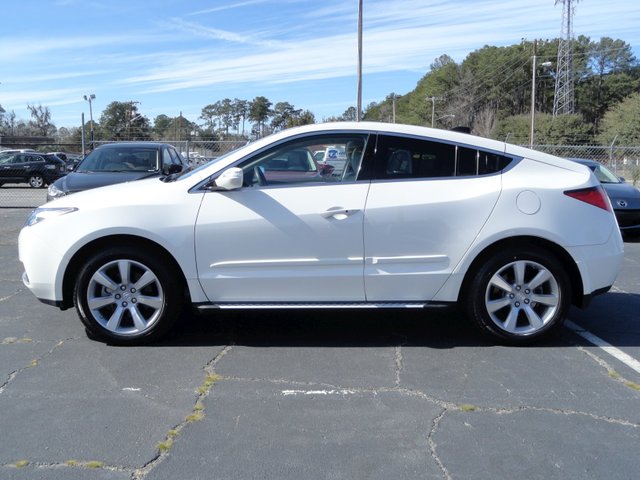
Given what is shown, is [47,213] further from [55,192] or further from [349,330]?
[55,192]

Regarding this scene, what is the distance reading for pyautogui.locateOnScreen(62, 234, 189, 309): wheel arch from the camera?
4812 mm

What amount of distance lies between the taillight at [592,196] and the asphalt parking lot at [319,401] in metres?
1.13

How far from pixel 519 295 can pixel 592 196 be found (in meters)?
0.96

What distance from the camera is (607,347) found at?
4941 millimetres

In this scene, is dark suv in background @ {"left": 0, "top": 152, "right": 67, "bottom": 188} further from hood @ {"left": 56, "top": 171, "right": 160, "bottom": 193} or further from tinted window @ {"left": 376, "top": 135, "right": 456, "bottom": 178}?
tinted window @ {"left": 376, "top": 135, "right": 456, "bottom": 178}

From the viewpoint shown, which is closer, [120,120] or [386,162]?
[386,162]

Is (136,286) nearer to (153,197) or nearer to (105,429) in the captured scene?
(153,197)

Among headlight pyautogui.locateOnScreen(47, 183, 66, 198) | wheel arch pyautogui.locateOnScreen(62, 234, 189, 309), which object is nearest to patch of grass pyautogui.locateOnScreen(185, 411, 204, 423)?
wheel arch pyautogui.locateOnScreen(62, 234, 189, 309)

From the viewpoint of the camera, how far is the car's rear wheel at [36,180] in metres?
25.7

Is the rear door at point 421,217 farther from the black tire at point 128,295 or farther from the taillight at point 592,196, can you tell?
the black tire at point 128,295

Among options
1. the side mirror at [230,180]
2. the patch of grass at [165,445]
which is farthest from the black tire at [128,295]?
the patch of grass at [165,445]

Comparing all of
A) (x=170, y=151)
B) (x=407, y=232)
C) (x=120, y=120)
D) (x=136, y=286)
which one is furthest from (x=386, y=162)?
(x=120, y=120)

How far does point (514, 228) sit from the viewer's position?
472 centimetres

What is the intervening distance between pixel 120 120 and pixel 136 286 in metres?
72.1
